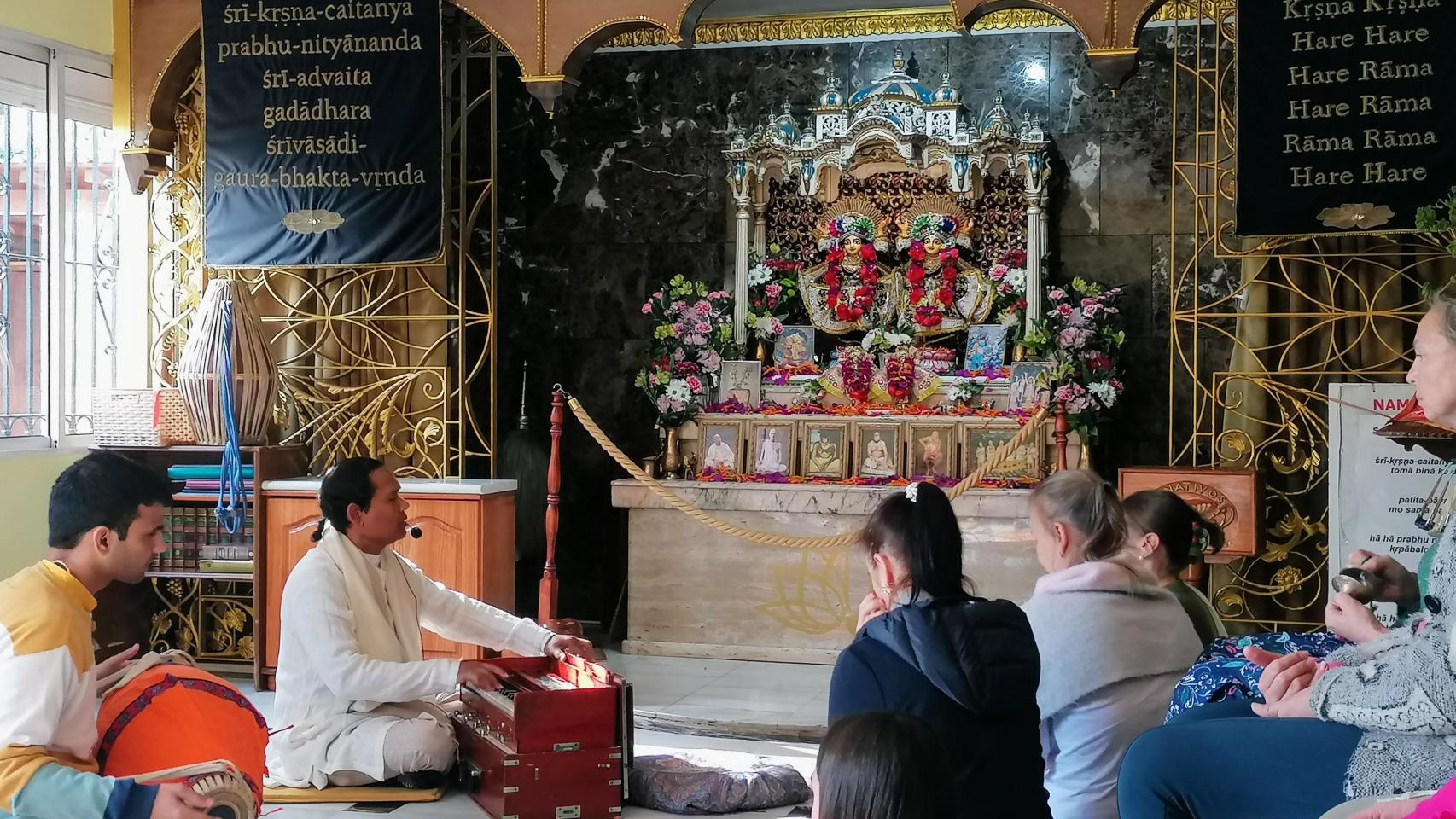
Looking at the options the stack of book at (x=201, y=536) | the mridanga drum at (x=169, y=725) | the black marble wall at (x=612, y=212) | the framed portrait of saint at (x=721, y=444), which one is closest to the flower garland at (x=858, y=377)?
the framed portrait of saint at (x=721, y=444)

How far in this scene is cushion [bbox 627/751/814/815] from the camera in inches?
184

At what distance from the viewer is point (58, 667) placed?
2861 millimetres

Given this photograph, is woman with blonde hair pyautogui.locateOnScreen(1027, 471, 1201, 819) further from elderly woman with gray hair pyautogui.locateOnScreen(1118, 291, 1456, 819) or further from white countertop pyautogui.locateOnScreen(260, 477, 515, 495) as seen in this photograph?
white countertop pyautogui.locateOnScreen(260, 477, 515, 495)

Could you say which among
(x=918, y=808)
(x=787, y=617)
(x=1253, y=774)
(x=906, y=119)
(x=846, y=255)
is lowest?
(x=787, y=617)

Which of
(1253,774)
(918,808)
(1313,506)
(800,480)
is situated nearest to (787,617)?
(800,480)

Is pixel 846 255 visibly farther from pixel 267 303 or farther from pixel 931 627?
pixel 931 627

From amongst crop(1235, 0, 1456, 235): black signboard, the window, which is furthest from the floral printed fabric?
the window

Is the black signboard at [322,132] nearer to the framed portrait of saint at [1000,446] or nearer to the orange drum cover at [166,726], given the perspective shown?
the framed portrait of saint at [1000,446]

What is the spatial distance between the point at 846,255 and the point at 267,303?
9.94 feet

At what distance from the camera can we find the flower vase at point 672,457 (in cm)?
782

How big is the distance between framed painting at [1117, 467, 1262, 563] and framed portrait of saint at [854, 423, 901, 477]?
153 centimetres

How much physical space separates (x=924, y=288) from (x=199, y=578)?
3941 millimetres

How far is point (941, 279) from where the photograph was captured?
314 inches

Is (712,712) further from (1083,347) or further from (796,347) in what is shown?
(1083,347)
